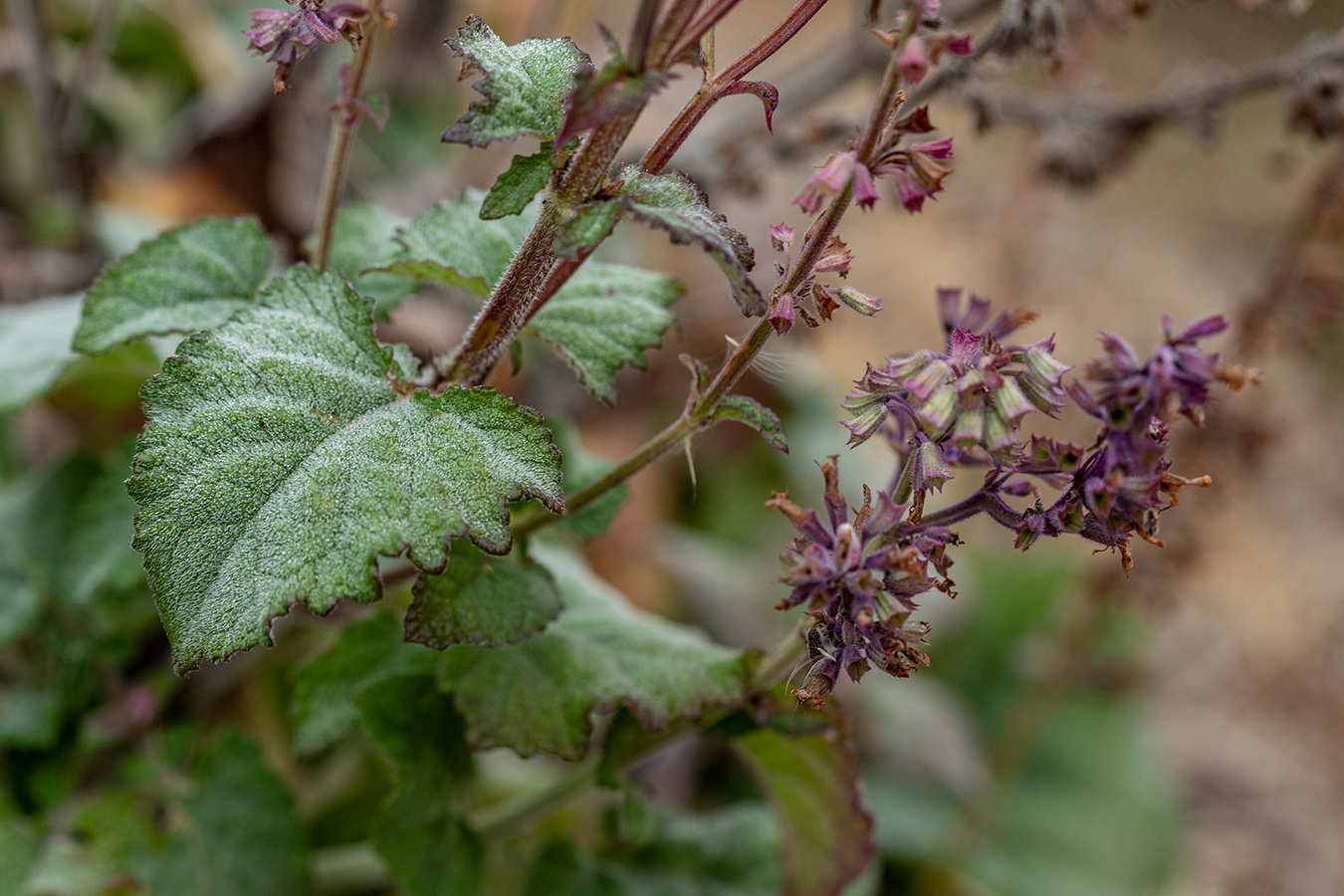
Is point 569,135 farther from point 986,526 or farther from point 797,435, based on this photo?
point 986,526

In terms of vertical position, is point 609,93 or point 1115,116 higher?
point 1115,116

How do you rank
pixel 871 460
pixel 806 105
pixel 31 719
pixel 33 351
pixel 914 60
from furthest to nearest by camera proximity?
pixel 871 460
pixel 806 105
pixel 31 719
pixel 33 351
pixel 914 60

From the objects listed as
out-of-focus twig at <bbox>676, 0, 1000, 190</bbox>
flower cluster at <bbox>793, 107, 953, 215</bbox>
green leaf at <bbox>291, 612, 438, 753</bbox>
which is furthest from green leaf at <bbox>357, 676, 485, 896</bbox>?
out-of-focus twig at <bbox>676, 0, 1000, 190</bbox>

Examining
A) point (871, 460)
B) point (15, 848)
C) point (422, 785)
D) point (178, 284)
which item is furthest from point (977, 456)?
point (871, 460)

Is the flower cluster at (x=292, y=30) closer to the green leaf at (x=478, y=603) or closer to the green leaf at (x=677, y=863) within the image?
the green leaf at (x=478, y=603)

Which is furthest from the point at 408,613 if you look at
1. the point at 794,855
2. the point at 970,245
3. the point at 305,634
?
the point at 970,245

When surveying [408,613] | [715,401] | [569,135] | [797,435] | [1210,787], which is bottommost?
[1210,787]

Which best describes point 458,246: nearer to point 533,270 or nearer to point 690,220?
point 533,270
